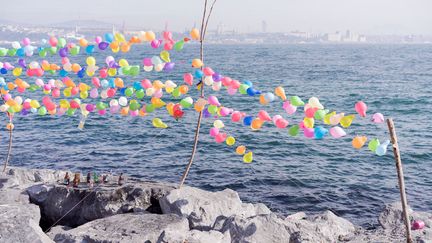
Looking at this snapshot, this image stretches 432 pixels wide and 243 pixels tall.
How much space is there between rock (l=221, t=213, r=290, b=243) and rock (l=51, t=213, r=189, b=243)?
3.42ft

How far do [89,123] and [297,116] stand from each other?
13.8 meters

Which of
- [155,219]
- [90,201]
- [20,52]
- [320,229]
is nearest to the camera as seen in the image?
[155,219]

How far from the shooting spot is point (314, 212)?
15.1 m

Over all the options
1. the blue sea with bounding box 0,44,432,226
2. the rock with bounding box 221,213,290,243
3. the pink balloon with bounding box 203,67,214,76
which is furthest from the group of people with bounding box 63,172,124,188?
the blue sea with bounding box 0,44,432,226

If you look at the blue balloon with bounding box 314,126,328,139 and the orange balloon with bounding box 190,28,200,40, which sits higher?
the orange balloon with bounding box 190,28,200,40

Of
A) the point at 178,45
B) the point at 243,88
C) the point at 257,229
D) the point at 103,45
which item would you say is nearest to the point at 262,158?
the point at 243,88

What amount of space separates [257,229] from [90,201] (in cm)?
498

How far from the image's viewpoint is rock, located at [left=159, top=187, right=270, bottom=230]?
35.7 ft

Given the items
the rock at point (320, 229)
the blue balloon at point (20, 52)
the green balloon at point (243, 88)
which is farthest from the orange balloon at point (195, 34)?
the blue balloon at point (20, 52)

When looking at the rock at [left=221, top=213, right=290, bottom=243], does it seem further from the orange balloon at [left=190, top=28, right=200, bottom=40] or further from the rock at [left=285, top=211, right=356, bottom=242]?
the orange balloon at [left=190, top=28, right=200, bottom=40]

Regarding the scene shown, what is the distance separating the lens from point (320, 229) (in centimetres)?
1041

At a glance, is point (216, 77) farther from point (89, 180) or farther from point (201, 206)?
point (89, 180)

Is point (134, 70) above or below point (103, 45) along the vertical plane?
below

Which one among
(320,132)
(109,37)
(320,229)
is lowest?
(320,229)
